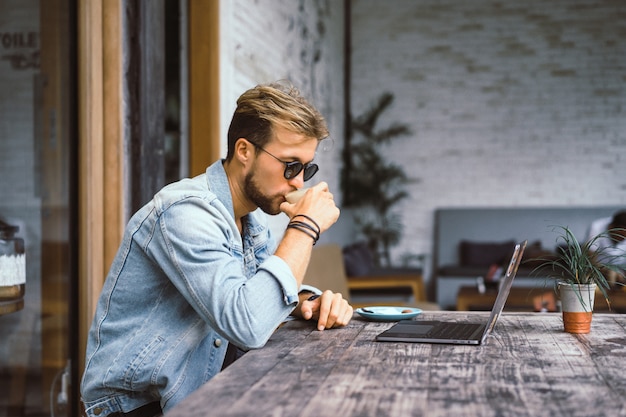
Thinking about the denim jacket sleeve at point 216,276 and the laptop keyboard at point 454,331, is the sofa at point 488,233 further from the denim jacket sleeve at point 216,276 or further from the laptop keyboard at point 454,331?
the denim jacket sleeve at point 216,276

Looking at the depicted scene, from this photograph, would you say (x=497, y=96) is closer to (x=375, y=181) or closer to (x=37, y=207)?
(x=375, y=181)

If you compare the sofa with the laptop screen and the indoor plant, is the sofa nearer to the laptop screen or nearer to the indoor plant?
the indoor plant

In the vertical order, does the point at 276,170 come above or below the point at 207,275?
above

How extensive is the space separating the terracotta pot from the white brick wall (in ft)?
20.2

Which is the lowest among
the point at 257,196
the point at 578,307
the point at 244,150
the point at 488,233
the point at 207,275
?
the point at 488,233

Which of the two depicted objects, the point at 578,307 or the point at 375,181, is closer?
the point at 578,307

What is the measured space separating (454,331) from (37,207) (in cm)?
143

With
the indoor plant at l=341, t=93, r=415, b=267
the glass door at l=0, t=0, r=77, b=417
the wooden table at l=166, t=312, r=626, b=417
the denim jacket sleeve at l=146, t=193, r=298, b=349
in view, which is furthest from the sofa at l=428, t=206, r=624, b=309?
the denim jacket sleeve at l=146, t=193, r=298, b=349

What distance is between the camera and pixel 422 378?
1212 millimetres

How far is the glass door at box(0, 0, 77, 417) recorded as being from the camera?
2.21 metres

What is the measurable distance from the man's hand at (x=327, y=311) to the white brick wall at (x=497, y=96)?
6.07 meters

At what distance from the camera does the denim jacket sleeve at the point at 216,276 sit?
1.44 m

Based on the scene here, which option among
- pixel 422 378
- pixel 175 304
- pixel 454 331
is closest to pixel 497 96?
pixel 454 331

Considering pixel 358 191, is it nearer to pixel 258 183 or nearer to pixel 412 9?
pixel 412 9
